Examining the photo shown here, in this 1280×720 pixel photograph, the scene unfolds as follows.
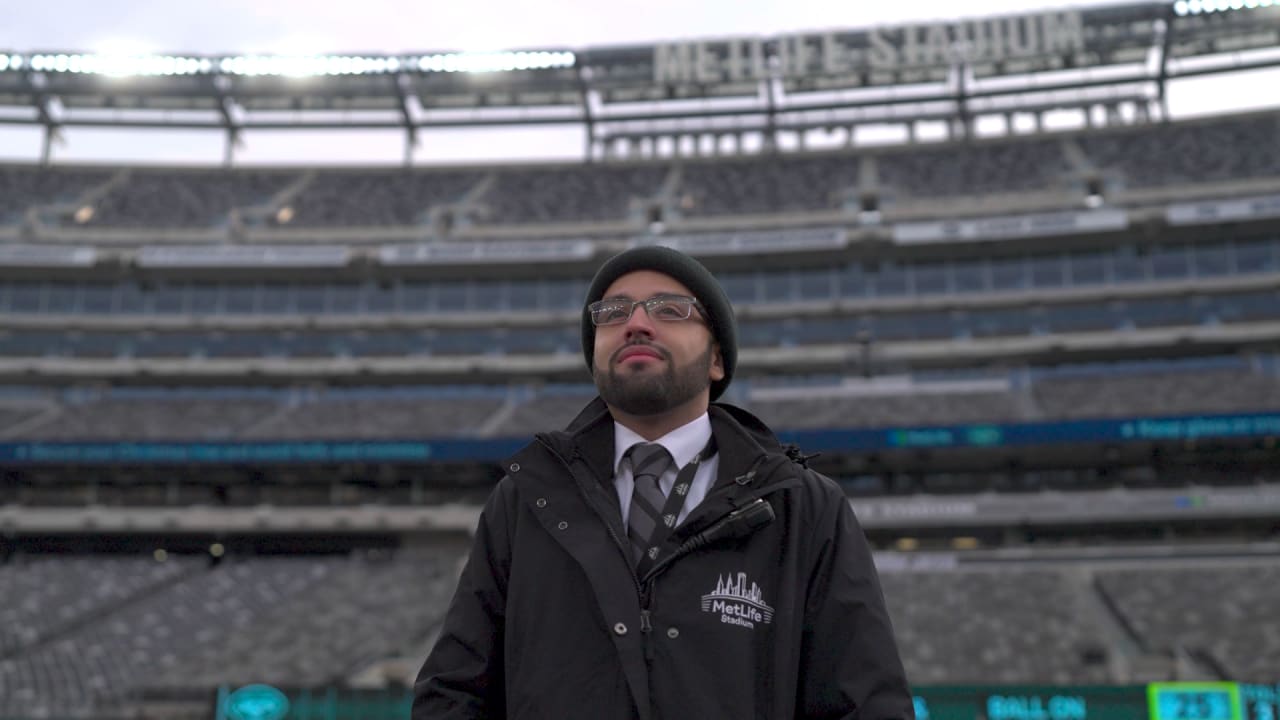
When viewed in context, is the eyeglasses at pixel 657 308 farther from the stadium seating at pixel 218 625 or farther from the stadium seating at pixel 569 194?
the stadium seating at pixel 569 194

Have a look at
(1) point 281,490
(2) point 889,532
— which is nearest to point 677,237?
(2) point 889,532

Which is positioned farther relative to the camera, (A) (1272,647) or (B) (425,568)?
(B) (425,568)

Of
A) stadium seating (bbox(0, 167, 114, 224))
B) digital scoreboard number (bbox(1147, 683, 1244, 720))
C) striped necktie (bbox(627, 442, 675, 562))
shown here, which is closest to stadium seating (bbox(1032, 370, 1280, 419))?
digital scoreboard number (bbox(1147, 683, 1244, 720))

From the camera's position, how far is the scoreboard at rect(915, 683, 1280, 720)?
15.6 m

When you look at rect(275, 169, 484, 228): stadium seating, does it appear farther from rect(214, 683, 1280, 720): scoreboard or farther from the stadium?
rect(214, 683, 1280, 720): scoreboard

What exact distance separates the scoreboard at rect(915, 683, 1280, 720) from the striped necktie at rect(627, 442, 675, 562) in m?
A: 14.5

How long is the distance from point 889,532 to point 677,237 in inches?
579

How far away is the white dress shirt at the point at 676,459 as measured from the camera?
2.56 meters

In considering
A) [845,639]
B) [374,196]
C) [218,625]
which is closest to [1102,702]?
[845,639]

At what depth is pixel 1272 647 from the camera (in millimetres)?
23844

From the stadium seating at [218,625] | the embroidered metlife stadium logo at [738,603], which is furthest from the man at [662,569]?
the stadium seating at [218,625]

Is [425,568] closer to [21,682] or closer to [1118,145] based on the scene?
[21,682]

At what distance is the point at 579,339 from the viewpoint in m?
41.3

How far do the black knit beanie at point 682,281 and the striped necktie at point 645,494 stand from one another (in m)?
0.30
